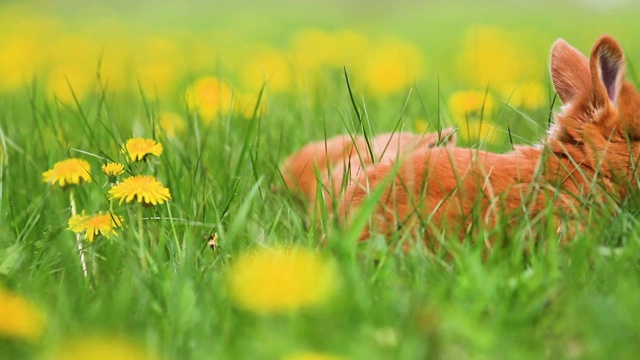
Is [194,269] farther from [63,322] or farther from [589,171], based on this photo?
[589,171]

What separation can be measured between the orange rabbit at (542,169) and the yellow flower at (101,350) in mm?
963

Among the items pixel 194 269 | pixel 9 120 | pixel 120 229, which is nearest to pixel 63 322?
pixel 194 269

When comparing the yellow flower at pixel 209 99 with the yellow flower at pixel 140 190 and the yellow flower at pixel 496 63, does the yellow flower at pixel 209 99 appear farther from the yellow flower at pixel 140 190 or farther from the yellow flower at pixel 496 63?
the yellow flower at pixel 140 190

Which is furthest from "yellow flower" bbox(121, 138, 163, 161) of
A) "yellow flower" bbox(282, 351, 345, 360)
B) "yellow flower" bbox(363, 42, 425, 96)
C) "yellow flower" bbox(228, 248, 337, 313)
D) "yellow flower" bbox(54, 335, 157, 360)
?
"yellow flower" bbox(363, 42, 425, 96)

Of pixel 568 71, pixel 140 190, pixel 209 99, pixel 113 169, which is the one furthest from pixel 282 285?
pixel 209 99

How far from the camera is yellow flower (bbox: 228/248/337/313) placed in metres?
2.01

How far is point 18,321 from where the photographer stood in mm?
1971

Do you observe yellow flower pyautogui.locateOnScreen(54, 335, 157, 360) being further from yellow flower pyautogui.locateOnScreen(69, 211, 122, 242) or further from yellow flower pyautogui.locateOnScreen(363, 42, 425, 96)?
yellow flower pyautogui.locateOnScreen(363, 42, 425, 96)

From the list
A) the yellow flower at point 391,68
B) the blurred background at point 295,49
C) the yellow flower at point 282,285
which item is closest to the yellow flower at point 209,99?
the blurred background at point 295,49

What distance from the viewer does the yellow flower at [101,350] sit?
1.82 m

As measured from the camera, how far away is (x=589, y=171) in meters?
3.03

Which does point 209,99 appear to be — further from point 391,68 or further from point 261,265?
point 261,265

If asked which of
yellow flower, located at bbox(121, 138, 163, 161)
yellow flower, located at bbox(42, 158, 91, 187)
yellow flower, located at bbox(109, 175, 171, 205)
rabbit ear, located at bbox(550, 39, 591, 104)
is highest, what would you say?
rabbit ear, located at bbox(550, 39, 591, 104)

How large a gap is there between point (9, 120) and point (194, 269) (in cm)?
195
